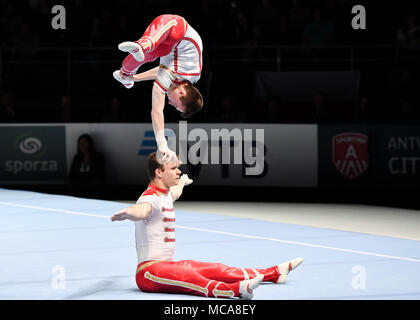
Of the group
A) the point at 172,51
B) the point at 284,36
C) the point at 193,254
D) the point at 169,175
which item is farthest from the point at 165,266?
the point at 284,36

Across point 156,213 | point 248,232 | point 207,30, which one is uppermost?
point 207,30

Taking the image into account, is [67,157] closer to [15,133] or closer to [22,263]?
[15,133]

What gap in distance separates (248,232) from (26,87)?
6.43 meters

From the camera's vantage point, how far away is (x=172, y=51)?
22.3 feet

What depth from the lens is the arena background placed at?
1333 centimetres

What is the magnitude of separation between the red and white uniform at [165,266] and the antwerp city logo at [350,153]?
668 cm

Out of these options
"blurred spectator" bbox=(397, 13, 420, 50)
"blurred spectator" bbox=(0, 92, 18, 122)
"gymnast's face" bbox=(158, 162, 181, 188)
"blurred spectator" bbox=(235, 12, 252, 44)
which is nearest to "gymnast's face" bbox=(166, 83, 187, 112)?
"gymnast's face" bbox=(158, 162, 181, 188)

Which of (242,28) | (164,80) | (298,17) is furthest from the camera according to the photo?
(242,28)

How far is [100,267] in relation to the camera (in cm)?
780

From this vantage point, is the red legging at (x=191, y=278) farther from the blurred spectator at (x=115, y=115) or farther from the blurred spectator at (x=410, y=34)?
the blurred spectator at (x=410, y=34)

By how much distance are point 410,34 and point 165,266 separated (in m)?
8.46

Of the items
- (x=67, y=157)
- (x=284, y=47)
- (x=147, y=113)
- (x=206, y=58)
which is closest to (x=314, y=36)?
(x=284, y=47)

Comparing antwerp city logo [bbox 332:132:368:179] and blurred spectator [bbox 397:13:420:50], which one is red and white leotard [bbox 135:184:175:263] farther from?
blurred spectator [bbox 397:13:420:50]

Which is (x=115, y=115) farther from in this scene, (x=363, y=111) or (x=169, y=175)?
(x=169, y=175)
